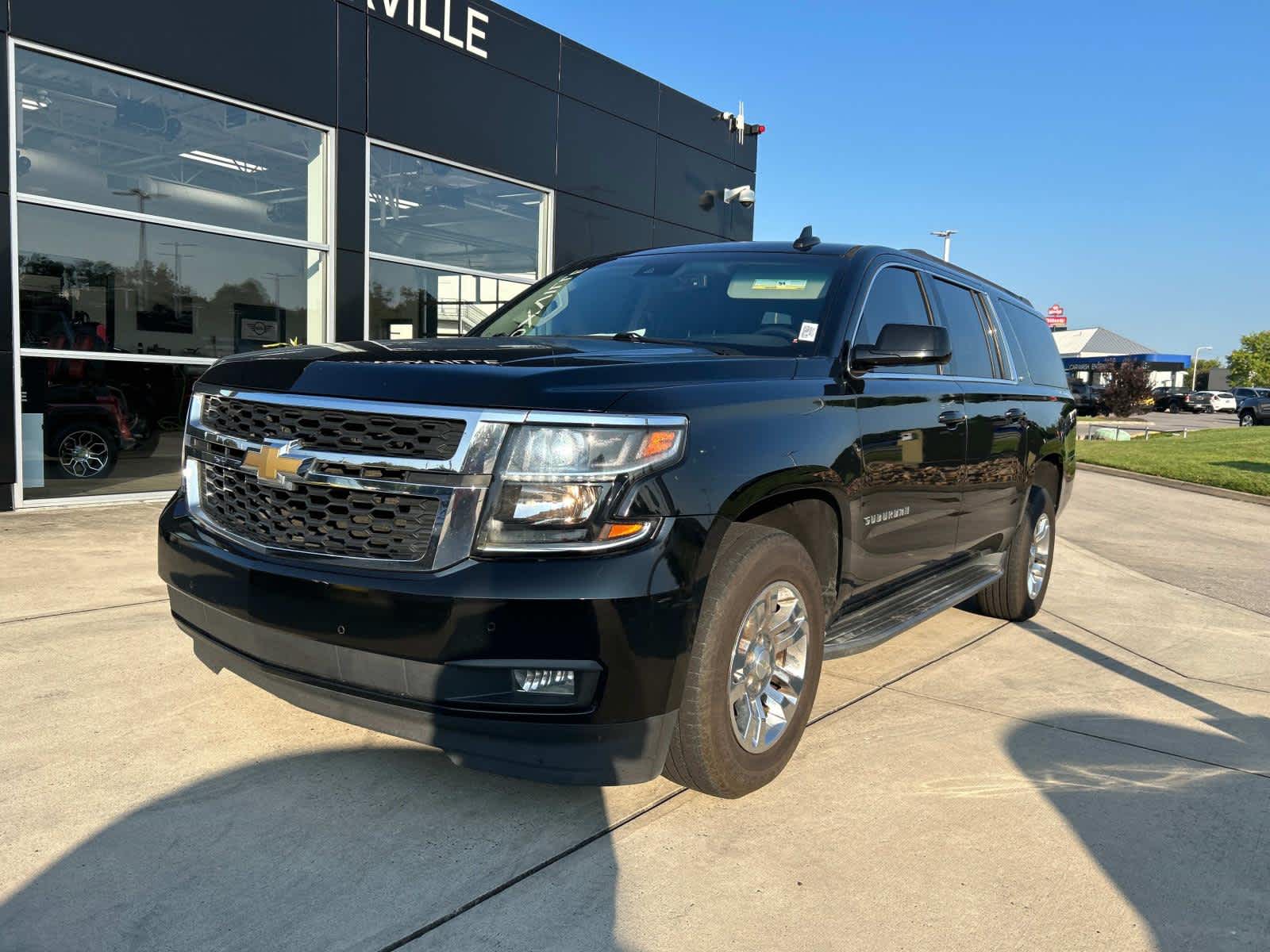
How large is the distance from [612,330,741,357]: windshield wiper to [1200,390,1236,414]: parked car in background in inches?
2685

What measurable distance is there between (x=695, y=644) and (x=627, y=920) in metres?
0.74

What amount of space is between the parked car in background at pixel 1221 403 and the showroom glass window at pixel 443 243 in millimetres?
61498

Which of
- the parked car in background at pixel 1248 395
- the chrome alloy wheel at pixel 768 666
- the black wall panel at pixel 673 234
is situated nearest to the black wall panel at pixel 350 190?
the black wall panel at pixel 673 234

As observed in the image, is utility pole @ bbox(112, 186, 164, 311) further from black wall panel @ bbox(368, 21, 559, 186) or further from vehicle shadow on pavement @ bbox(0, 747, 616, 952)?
vehicle shadow on pavement @ bbox(0, 747, 616, 952)

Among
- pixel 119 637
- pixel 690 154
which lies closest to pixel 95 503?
pixel 119 637

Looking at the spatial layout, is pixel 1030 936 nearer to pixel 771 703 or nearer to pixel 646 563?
pixel 771 703

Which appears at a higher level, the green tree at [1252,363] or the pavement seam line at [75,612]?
the green tree at [1252,363]

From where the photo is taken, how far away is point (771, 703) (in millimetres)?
3316

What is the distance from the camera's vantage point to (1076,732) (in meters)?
4.02

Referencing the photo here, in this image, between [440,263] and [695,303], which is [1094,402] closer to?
[440,263]

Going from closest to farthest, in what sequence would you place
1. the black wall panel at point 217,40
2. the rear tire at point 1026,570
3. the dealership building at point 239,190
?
the rear tire at point 1026,570 → the black wall panel at point 217,40 → the dealership building at point 239,190

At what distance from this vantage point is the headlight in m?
2.57

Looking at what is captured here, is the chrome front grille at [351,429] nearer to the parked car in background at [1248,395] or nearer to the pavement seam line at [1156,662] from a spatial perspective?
the pavement seam line at [1156,662]

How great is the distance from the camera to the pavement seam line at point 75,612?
488 cm
